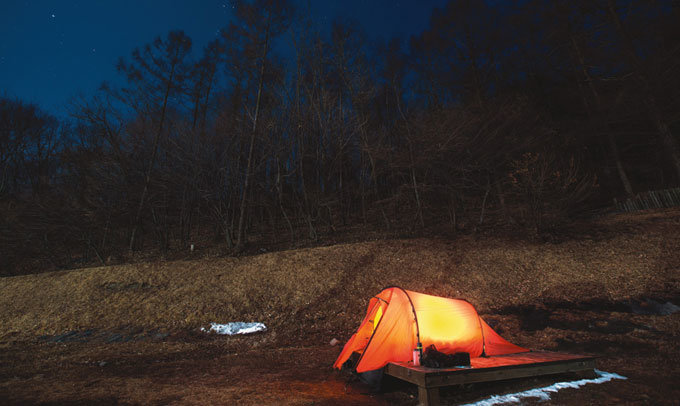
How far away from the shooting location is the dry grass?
10.1 meters

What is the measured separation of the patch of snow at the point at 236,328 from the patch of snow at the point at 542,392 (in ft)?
21.6

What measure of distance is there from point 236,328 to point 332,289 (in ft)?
10.6

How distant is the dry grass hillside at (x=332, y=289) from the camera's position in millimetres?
8781

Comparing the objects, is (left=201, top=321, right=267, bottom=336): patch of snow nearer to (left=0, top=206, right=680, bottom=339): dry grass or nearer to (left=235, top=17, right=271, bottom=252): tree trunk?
(left=0, top=206, right=680, bottom=339): dry grass

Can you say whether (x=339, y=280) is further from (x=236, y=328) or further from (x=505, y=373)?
(x=505, y=373)

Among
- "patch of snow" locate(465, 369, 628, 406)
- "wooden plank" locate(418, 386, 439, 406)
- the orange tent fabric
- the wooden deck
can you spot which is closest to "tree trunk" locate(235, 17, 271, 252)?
the orange tent fabric

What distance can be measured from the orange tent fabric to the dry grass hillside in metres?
1.45

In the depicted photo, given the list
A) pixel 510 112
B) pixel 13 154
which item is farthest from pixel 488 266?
pixel 13 154

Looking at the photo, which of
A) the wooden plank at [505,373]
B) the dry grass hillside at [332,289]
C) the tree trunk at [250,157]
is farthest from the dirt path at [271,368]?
the tree trunk at [250,157]

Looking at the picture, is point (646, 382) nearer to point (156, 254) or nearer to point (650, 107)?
point (650, 107)

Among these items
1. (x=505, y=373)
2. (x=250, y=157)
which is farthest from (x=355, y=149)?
(x=505, y=373)

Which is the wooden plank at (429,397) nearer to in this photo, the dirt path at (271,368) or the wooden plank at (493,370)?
the wooden plank at (493,370)

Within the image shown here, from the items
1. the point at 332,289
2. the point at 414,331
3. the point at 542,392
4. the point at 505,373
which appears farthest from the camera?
the point at 332,289

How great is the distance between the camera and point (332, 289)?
37.5ft
